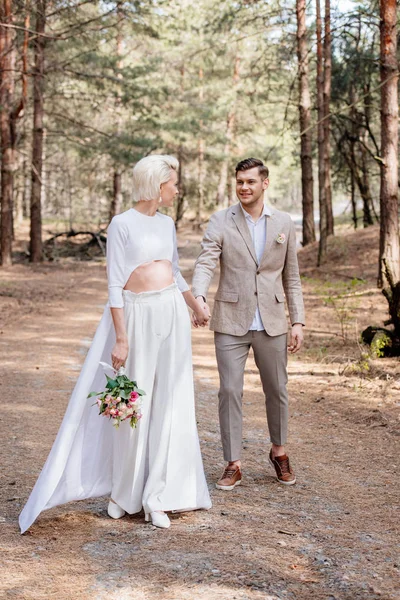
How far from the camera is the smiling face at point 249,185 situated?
471 centimetres

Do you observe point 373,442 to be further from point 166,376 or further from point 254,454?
point 166,376

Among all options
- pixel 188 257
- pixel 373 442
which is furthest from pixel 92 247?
pixel 373 442

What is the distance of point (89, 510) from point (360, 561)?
5.58 feet

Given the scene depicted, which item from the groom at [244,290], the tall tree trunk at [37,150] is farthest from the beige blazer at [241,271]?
the tall tree trunk at [37,150]

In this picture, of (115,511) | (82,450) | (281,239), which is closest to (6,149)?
(281,239)

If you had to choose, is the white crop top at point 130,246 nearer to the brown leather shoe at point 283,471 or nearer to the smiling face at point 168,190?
the smiling face at point 168,190

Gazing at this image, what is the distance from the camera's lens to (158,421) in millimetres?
4250

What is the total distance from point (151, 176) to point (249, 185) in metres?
0.88

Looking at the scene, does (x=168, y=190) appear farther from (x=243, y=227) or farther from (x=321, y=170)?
(x=321, y=170)

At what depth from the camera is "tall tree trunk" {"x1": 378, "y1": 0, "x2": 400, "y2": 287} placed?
1062 centimetres

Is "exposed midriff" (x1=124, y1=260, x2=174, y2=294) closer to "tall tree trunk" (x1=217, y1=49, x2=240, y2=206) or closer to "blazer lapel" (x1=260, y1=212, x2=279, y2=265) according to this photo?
"blazer lapel" (x1=260, y1=212, x2=279, y2=265)

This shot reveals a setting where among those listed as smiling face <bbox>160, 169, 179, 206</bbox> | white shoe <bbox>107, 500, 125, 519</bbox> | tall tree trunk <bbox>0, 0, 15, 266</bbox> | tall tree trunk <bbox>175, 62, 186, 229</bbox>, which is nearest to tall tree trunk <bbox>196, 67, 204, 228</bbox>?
tall tree trunk <bbox>175, 62, 186, 229</bbox>

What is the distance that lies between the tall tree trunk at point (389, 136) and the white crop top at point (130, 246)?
680cm

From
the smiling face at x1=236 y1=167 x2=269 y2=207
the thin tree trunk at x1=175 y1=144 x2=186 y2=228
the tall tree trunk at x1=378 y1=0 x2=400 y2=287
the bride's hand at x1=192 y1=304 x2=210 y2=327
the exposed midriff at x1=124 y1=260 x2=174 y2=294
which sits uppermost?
the thin tree trunk at x1=175 y1=144 x2=186 y2=228
